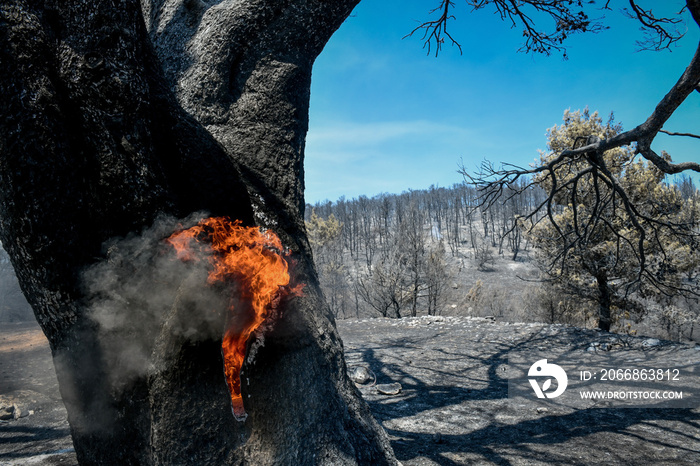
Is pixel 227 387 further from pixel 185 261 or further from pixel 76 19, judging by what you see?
pixel 76 19

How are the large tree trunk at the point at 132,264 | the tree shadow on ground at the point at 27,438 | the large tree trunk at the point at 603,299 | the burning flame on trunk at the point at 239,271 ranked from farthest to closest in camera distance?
the large tree trunk at the point at 603,299 → the tree shadow on ground at the point at 27,438 → the burning flame on trunk at the point at 239,271 → the large tree trunk at the point at 132,264

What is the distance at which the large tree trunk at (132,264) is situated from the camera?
1.67m

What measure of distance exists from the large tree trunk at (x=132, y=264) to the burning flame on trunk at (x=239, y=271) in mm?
62

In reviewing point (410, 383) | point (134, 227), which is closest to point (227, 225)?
point (134, 227)

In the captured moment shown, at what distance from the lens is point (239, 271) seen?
2.07 m

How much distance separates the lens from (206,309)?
6.34 ft

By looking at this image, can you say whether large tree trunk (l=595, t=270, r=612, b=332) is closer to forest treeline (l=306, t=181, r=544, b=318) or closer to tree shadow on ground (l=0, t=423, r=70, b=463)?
forest treeline (l=306, t=181, r=544, b=318)

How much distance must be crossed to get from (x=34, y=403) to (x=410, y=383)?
5.21 meters

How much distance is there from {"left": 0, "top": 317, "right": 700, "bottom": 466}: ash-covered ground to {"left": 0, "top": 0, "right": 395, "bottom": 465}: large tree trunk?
1.52 metres

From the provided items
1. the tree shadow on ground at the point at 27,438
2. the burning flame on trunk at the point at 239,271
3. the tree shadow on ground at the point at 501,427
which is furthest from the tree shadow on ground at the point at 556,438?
the tree shadow on ground at the point at 27,438

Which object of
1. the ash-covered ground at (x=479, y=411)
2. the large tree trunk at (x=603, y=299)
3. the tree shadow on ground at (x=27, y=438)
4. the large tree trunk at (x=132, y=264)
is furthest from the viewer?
the large tree trunk at (x=603, y=299)

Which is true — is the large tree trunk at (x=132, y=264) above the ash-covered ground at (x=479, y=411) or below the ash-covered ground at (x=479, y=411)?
above

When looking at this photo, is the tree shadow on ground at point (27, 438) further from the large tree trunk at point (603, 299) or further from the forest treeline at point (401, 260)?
the large tree trunk at point (603, 299)

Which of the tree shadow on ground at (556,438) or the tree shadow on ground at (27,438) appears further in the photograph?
the tree shadow on ground at (27,438)
